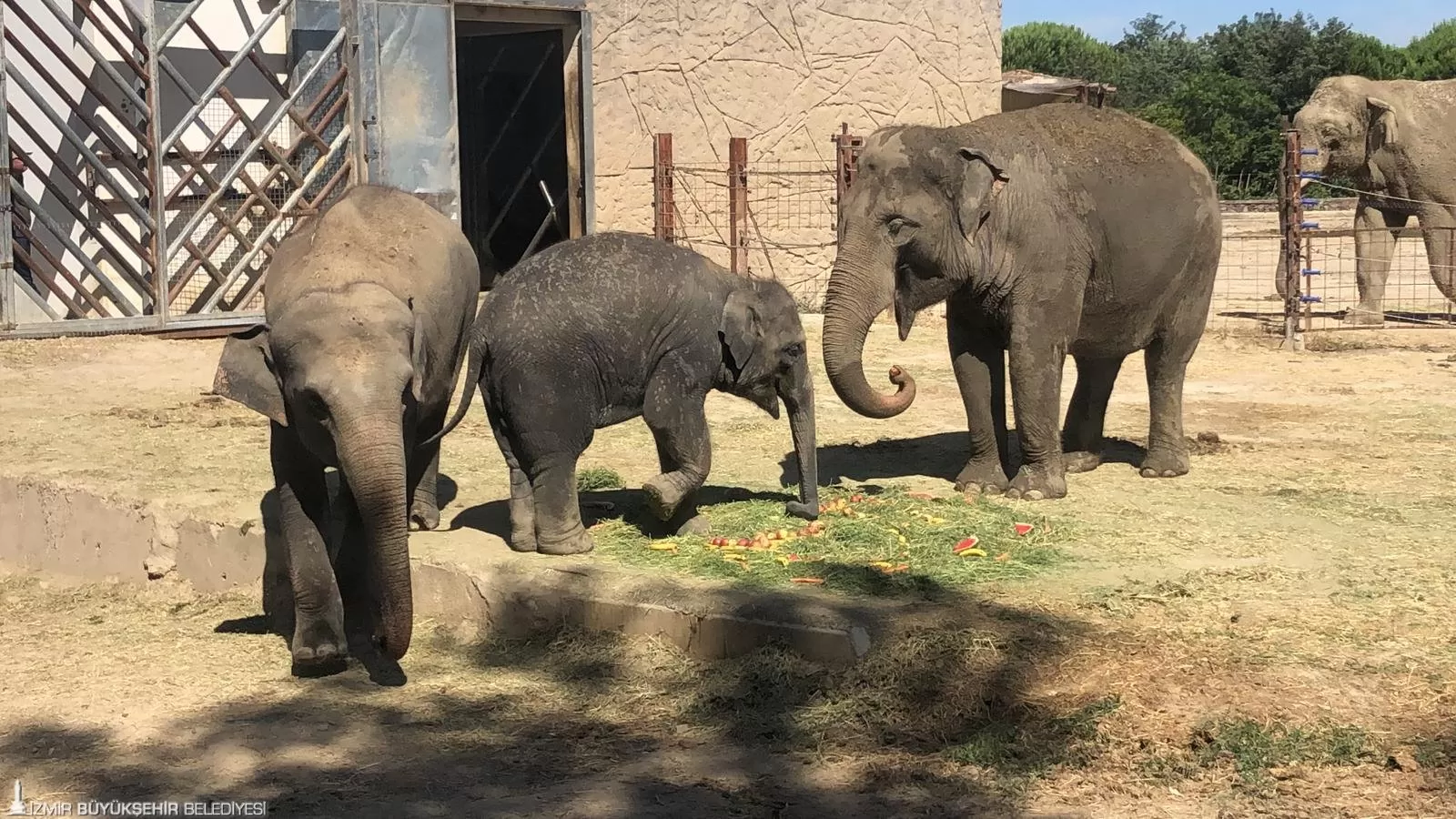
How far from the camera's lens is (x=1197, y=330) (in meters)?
9.66

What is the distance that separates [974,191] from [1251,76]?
126ft

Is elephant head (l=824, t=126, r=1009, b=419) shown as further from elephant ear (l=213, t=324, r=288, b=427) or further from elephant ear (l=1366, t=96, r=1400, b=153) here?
elephant ear (l=1366, t=96, r=1400, b=153)

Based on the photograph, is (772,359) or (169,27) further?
(169,27)

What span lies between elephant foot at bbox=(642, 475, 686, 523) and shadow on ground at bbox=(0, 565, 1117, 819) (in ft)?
3.15

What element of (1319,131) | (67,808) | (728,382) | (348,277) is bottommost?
(67,808)

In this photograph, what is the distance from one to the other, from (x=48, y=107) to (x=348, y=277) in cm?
911

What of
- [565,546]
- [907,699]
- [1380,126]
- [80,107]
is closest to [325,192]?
[80,107]

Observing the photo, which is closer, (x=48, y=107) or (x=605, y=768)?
(x=605, y=768)

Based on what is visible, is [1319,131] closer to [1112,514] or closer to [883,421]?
[883,421]

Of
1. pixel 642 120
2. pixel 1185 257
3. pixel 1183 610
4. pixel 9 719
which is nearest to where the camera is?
pixel 9 719

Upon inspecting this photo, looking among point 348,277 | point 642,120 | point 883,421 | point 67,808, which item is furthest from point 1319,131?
point 67,808

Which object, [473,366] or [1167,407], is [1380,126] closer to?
[1167,407]

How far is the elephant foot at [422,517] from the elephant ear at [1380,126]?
1304cm

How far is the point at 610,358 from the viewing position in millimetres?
7383
